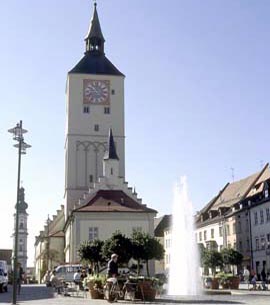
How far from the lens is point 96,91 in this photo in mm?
80562

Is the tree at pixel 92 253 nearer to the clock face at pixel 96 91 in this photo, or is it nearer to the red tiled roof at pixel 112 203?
the red tiled roof at pixel 112 203

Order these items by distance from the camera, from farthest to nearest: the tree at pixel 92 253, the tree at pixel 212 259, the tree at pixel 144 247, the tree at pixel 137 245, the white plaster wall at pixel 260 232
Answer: the white plaster wall at pixel 260 232 → the tree at pixel 212 259 → the tree at pixel 144 247 → the tree at pixel 137 245 → the tree at pixel 92 253

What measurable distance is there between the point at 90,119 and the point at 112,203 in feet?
62.2

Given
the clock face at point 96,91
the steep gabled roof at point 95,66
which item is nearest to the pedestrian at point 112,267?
the clock face at point 96,91

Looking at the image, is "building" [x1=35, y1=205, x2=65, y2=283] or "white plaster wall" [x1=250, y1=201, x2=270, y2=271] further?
"building" [x1=35, y1=205, x2=65, y2=283]

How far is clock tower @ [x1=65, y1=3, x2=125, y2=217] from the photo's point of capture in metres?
76.2

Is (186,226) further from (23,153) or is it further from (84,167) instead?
(84,167)

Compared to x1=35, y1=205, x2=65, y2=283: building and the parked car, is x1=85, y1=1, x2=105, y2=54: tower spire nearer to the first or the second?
x1=35, y1=205, x2=65, y2=283: building

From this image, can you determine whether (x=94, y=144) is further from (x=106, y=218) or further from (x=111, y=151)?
(x=106, y=218)

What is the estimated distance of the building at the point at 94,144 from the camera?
64938mm

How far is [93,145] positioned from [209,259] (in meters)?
30.3

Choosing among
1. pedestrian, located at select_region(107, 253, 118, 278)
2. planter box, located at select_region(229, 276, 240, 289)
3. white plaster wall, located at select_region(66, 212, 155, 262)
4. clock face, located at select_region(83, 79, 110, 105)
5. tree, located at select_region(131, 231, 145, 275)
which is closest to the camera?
pedestrian, located at select_region(107, 253, 118, 278)

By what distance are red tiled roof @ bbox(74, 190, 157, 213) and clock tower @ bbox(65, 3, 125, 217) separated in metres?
8.97


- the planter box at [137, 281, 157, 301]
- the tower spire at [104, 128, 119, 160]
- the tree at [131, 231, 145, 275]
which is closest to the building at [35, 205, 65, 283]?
the tower spire at [104, 128, 119, 160]
